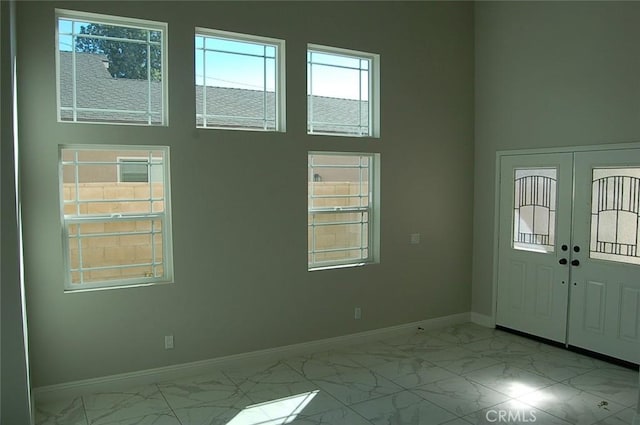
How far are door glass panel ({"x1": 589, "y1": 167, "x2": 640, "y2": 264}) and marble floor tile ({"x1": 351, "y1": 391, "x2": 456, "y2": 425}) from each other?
2.29 metres

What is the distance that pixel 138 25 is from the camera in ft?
13.2

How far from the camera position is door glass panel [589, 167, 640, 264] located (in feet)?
14.3

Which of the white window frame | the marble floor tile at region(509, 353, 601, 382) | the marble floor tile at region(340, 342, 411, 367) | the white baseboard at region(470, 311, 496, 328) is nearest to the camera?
the white window frame

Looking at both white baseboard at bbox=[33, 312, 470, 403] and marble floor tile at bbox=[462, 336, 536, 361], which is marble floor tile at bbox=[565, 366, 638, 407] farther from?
white baseboard at bbox=[33, 312, 470, 403]

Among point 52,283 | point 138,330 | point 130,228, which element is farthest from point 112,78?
point 138,330

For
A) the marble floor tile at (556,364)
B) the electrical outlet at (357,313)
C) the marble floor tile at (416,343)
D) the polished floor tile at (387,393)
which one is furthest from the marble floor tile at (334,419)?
the marble floor tile at (556,364)

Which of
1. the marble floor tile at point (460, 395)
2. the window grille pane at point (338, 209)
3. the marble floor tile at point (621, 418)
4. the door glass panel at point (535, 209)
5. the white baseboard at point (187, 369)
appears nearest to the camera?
the marble floor tile at point (621, 418)

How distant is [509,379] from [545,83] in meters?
2.99

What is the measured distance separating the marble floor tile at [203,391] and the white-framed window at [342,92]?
2.47m

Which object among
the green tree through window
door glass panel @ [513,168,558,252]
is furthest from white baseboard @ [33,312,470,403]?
the green tree through window

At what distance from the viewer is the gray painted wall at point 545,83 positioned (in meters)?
4.44

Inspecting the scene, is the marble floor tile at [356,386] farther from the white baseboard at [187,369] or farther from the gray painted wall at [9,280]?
the gray painted wall at [9,280]

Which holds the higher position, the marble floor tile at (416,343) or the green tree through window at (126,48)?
the green tree through window at (126,48)

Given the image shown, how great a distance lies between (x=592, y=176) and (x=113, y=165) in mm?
4328
